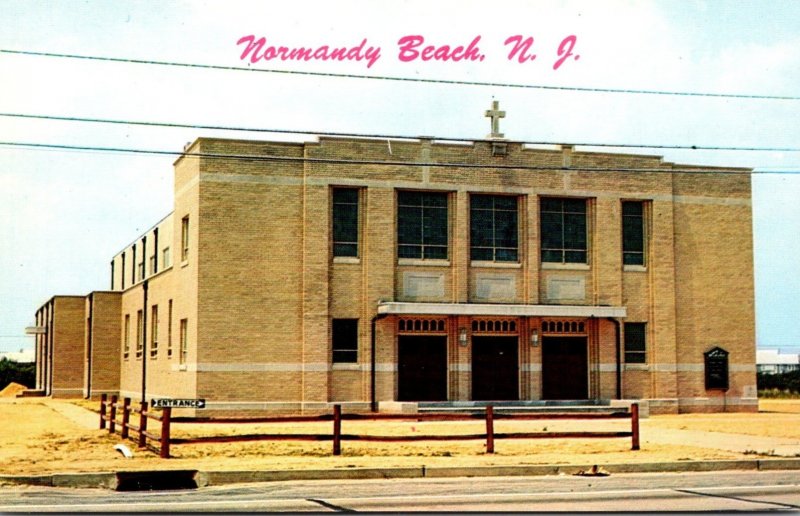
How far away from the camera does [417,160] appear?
39219mm

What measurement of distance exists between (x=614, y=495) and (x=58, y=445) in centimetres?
1407

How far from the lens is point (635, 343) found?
135 ft

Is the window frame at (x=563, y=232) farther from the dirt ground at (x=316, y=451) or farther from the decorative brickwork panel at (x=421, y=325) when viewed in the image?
the dirt ground at (x=316, y=451)

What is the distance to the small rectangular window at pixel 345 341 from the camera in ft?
125

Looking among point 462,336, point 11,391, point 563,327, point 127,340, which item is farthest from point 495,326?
point 11,391

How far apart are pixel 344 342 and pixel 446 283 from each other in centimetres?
439

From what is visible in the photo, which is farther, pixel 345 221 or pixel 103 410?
pixel 345 221

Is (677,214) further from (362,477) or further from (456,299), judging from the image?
(362,477)

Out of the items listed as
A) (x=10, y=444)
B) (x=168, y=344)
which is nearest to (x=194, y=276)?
(x=168, y=344)

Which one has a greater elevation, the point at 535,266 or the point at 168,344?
the point at 535,266

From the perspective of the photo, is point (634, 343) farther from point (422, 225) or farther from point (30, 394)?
point (30, 394)

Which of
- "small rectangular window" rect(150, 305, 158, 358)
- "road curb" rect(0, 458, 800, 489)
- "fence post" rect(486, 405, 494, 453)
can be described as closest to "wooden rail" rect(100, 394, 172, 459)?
"road curb" rect(0, 458, 800, 489)

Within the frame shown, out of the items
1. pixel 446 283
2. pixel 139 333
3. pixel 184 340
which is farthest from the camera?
pixel 139 333

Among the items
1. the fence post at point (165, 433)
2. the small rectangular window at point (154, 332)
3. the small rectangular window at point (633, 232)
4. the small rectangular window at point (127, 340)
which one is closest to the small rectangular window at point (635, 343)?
the small rectangular window at point (633, 232)
